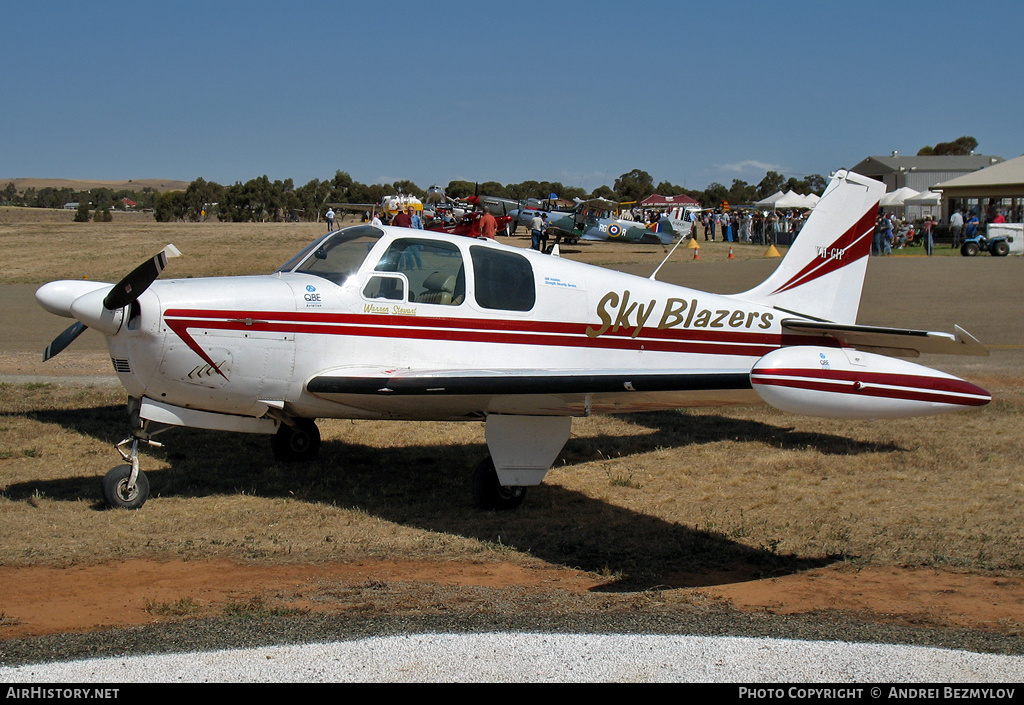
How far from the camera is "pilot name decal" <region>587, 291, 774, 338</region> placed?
8.17m

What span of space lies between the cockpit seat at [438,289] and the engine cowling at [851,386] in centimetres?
327

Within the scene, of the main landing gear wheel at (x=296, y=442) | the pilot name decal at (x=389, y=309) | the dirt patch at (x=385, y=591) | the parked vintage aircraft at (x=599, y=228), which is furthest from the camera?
the parked vintage aircraft at (x=599, y=228)

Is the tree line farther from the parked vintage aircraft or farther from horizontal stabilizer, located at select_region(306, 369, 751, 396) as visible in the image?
horizontal stabilizer, located at select_region(306, 369, 751, 396)

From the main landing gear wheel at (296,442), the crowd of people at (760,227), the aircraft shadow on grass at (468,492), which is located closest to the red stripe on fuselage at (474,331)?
the aircraft shadow on grass at (468,492)

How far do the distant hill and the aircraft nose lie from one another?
552 ft

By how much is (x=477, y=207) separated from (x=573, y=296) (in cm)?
4006

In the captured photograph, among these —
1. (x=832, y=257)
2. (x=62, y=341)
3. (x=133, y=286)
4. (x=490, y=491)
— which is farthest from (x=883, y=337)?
(x=62, y=341)

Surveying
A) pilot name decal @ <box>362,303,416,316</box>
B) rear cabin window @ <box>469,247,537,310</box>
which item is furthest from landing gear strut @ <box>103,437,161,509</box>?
rear cabin window @ <box>469,247,537,310</box>

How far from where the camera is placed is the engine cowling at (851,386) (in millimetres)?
4902

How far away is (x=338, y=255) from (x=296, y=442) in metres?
2.35

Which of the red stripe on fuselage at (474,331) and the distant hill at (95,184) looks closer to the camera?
the red stripe on fuselage at (474,331)

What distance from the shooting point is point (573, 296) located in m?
8.00

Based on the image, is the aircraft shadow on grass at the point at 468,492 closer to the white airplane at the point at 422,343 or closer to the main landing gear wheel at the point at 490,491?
the main landing gear wheel at the point at 490,491
